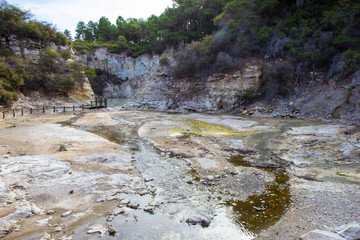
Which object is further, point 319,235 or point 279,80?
point 279,80

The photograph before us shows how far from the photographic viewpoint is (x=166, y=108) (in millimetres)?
29828

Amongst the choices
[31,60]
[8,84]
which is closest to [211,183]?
[8,84]

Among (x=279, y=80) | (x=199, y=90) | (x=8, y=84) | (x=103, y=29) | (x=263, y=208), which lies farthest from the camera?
(x=103, y=29)

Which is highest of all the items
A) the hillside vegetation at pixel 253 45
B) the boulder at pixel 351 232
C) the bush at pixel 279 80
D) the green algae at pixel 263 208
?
the hillside vegetation at pixel 253 45

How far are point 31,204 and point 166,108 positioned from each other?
82.2ft

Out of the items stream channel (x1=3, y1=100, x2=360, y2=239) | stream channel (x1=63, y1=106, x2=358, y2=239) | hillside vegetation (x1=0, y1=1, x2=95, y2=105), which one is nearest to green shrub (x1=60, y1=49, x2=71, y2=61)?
hillside vegetation (x1=0, y1=1, x2=95, y2=105)

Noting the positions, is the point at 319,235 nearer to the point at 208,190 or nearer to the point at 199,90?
the point at 208,190

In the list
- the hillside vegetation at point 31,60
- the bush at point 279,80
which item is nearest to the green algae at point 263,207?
the bush at point 279,80

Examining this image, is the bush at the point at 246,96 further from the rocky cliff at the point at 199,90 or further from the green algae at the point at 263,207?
the green algae at the point at 263,207

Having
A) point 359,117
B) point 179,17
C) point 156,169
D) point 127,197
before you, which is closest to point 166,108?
point 359,117

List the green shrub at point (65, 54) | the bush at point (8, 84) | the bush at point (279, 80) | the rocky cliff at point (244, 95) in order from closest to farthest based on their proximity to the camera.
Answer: the rocky cliff at point (244, 95)
the bush at point (279, 80)
the bush at point (8, 84)
the green shrub at point (65, 54)

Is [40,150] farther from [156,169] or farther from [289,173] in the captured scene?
[289,173]

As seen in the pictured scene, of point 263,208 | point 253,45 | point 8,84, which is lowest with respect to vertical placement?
point 263,208

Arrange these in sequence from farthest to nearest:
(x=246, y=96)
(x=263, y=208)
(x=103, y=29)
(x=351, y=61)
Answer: (x=103, y=29)
(x=246, y=96)
(x=351, y=61)
(x=263, y=208)
